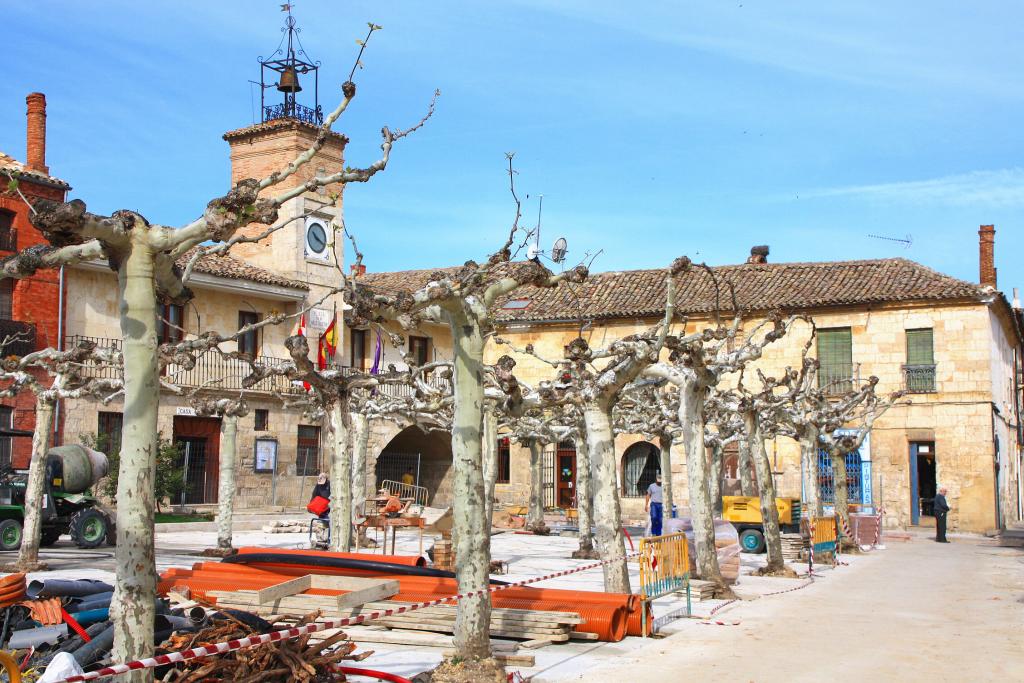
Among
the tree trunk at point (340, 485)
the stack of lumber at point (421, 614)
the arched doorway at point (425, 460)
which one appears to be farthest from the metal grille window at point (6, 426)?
the stack of lumber at point (421, 614)

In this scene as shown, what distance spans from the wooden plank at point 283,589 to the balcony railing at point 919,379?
26572 millimetres

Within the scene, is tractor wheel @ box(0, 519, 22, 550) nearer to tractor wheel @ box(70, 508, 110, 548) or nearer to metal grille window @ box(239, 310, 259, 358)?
tractor wheel @ box(70, 508, 110, 548)

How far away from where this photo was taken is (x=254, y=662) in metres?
7.79

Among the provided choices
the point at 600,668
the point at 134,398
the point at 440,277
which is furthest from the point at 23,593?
the point at 600,668

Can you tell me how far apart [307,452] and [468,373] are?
25527mm

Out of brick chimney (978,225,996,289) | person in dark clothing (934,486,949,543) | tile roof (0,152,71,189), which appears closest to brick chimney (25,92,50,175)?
tile roof (0,152,71,189)

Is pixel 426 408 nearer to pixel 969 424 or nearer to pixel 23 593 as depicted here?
pixel 23 593

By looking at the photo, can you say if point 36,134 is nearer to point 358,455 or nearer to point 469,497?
point 358,455

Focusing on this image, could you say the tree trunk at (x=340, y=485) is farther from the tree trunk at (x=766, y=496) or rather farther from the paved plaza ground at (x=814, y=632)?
the tree trunk at (x=766, y=496)

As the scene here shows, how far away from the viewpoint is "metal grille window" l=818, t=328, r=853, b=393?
35.5m

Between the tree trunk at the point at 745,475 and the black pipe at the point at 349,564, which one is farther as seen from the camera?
the tree trunk at the point at 745,475

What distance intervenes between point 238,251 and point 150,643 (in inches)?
1176

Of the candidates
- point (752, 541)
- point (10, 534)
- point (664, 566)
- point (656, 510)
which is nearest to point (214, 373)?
point (10, 534)

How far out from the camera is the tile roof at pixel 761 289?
34.9 meters
